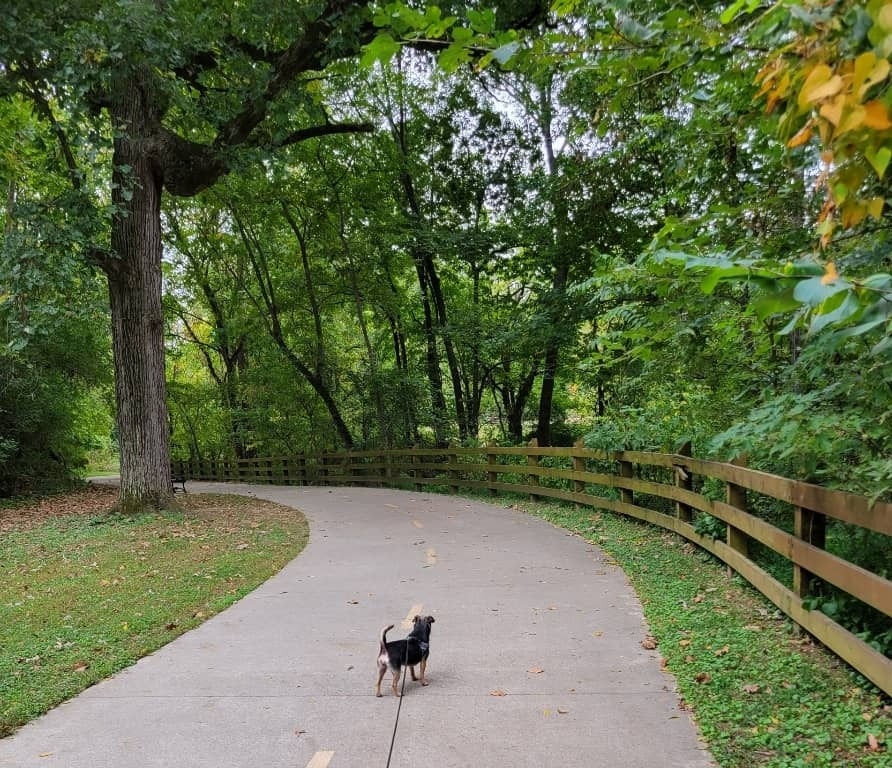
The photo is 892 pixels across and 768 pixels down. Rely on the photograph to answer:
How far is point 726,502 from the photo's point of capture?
5613 mm

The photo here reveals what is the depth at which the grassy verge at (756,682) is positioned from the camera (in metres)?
2.76

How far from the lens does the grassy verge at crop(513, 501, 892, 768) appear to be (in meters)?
2.76

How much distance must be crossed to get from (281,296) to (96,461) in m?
35.2

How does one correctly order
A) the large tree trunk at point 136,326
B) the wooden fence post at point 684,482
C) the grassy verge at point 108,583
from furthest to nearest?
1. the large tree trunk at point 136,326
2. the wooden fence post at point 684,482
3. the grassy verge at point 108,583

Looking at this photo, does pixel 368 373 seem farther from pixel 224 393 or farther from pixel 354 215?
pixel 224 393

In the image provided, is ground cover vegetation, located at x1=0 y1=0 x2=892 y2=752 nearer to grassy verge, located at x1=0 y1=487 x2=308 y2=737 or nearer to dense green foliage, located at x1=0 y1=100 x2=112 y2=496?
dense green foliage, located at x1=0 y1=100 x2=112 y2=496

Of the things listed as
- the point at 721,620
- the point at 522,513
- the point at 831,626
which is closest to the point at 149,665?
the point at 721,620

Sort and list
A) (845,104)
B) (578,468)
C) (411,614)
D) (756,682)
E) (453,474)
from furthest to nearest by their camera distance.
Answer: (453,474) → (578,468) → (411,614) → (756,682) → (845,104)

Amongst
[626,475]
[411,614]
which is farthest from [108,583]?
[626,475]

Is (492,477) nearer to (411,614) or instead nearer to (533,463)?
(533,463)

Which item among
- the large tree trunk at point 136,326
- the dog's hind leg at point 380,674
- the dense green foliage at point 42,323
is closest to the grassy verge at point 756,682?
the dog's hind leg at point 380,674

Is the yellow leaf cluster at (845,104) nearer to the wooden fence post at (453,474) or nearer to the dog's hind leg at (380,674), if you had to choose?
the dog's hind leg at (380,674)

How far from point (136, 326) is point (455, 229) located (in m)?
9.81

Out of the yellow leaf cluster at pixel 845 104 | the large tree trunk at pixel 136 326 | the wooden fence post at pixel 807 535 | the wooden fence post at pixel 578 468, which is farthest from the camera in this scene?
the large tree trunk at pixel 136 326
